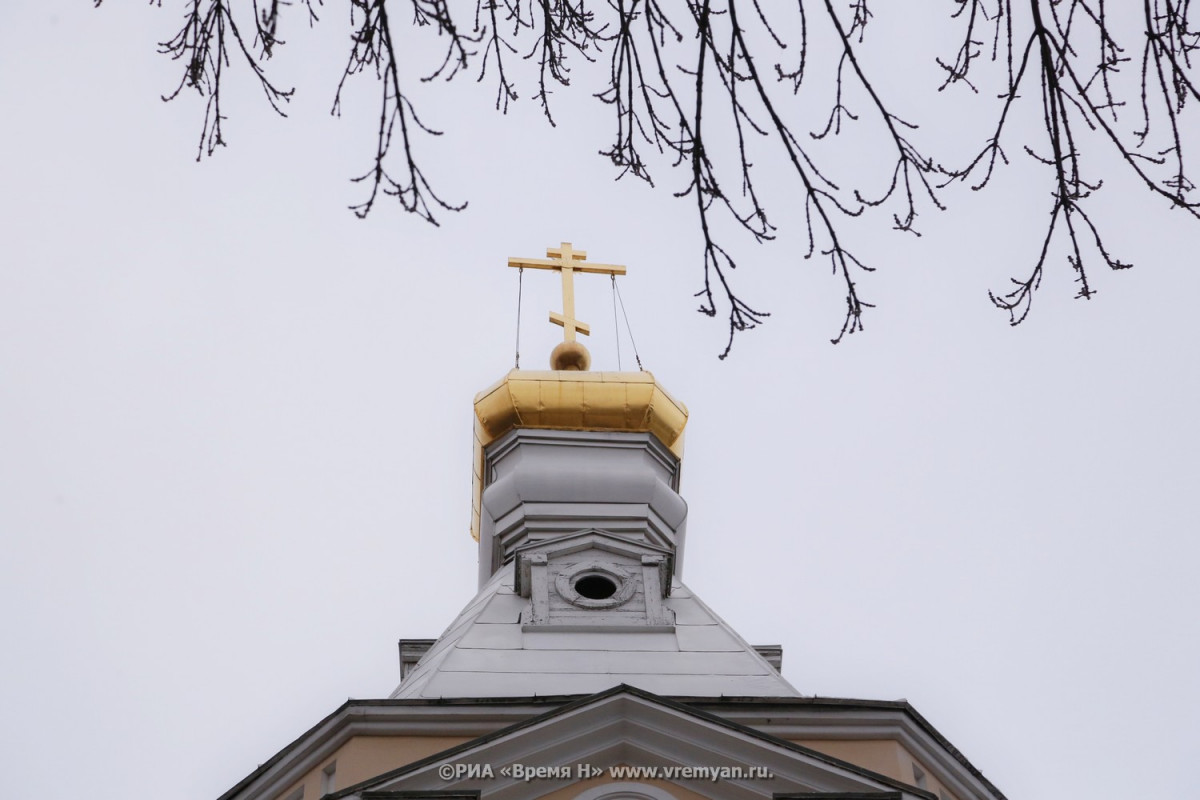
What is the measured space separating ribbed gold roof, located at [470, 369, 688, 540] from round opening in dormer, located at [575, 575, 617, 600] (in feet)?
10.3

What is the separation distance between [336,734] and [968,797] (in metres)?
4.23

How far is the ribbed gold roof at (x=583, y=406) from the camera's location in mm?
17234

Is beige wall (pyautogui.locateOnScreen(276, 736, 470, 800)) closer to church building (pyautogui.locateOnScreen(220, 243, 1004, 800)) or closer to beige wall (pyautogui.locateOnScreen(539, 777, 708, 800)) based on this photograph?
church building (pyautogui.locateOnScreen(220, 243, 1004, 800))

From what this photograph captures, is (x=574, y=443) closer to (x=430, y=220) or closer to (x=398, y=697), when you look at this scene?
(x=398, y=697)

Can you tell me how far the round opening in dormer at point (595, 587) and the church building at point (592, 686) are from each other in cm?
2

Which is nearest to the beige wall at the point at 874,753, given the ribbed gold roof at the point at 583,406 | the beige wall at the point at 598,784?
the beige wall at the point at 598,784

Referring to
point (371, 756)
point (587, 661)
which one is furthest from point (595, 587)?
point (371, 756)

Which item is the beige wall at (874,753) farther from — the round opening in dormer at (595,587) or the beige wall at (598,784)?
the round opening in dormer at (595,587)

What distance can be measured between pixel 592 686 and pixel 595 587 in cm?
184

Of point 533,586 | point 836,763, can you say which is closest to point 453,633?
point 533,586

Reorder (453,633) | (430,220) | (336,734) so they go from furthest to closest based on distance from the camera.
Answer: (453,633) < (336,734) < (430,220)

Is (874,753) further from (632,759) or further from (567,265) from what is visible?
(567,265)

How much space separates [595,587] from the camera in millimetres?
14273

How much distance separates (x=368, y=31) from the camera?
512 centimetres
